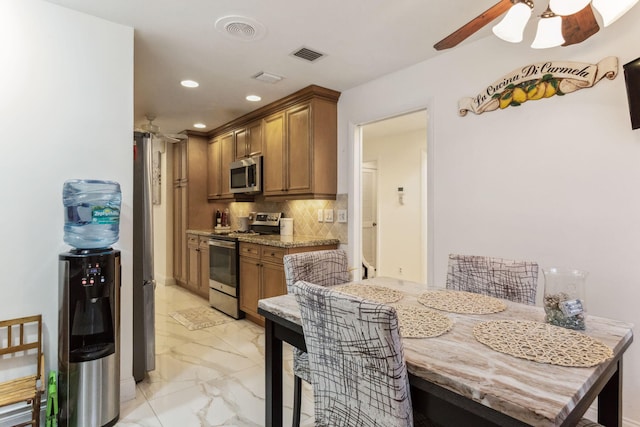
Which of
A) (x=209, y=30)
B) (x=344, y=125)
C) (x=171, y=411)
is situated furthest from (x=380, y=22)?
(x=171, y=411)

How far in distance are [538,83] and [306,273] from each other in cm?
189

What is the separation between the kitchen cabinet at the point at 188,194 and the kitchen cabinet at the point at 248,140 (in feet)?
3.29

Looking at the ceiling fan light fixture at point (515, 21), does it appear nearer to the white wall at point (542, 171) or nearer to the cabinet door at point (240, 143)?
the white wall at point (542, 171)

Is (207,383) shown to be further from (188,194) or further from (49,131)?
(188,194)

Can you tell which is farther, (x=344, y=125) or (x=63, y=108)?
(x=344, y=125)

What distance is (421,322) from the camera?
1271mm

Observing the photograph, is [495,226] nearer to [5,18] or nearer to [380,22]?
[380,22]

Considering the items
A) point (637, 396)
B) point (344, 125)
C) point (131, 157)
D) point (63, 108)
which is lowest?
point (637, 396)

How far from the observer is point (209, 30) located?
7.51 ft

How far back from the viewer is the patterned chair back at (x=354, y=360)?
3.00 feet

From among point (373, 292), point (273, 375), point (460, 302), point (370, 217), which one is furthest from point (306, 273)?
point (370, 217)

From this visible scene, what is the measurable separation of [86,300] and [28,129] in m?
1.03

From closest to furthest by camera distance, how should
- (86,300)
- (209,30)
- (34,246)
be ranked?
(86,300) → (34,246) → (209,30)

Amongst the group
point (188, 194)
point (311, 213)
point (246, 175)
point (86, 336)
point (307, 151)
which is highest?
point (307, 151)
